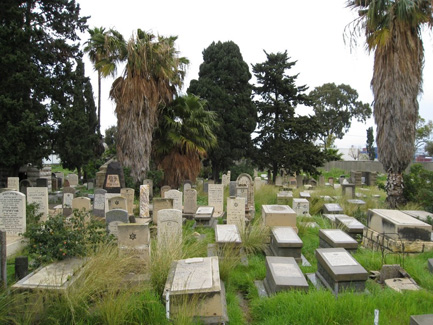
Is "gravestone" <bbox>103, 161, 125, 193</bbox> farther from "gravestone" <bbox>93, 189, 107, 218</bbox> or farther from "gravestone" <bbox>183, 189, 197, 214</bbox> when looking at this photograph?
"gravestone" <bbox>183, 189, 197, 214</bbox>

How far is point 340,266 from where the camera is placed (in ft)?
17.8

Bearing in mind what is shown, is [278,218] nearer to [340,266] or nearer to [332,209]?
[340,266]

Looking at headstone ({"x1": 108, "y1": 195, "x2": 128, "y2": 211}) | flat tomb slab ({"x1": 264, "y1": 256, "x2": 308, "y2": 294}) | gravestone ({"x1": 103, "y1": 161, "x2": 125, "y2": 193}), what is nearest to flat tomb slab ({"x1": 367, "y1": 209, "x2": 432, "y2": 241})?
flat tomb slab ({"x1": 264, "y1": 256, "x2": 308, "y2": 294})

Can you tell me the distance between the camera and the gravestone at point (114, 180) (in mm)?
14424

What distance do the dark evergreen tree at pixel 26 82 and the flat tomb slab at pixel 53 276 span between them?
43.9ft

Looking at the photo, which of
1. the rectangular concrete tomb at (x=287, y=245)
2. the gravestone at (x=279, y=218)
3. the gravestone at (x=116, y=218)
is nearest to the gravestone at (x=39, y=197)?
the gravestone at (x=116, y=218)

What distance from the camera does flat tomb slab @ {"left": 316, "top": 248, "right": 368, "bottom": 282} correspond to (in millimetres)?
5160

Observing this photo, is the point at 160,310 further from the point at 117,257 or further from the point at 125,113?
the point at 125,113

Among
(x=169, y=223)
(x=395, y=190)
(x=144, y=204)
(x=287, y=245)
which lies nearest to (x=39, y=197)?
(x=144, y=204)

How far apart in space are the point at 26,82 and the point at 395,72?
16.1 meters

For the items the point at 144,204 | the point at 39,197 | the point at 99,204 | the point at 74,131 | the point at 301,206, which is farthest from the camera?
the point at 74,131

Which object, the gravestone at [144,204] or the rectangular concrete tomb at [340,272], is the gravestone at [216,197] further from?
the rectangular concrete tomb at [340,272]

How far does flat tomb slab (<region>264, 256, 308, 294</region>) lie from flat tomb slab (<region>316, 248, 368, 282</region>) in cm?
44

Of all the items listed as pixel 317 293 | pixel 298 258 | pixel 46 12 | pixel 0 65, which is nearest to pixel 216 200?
pixel 298 258
